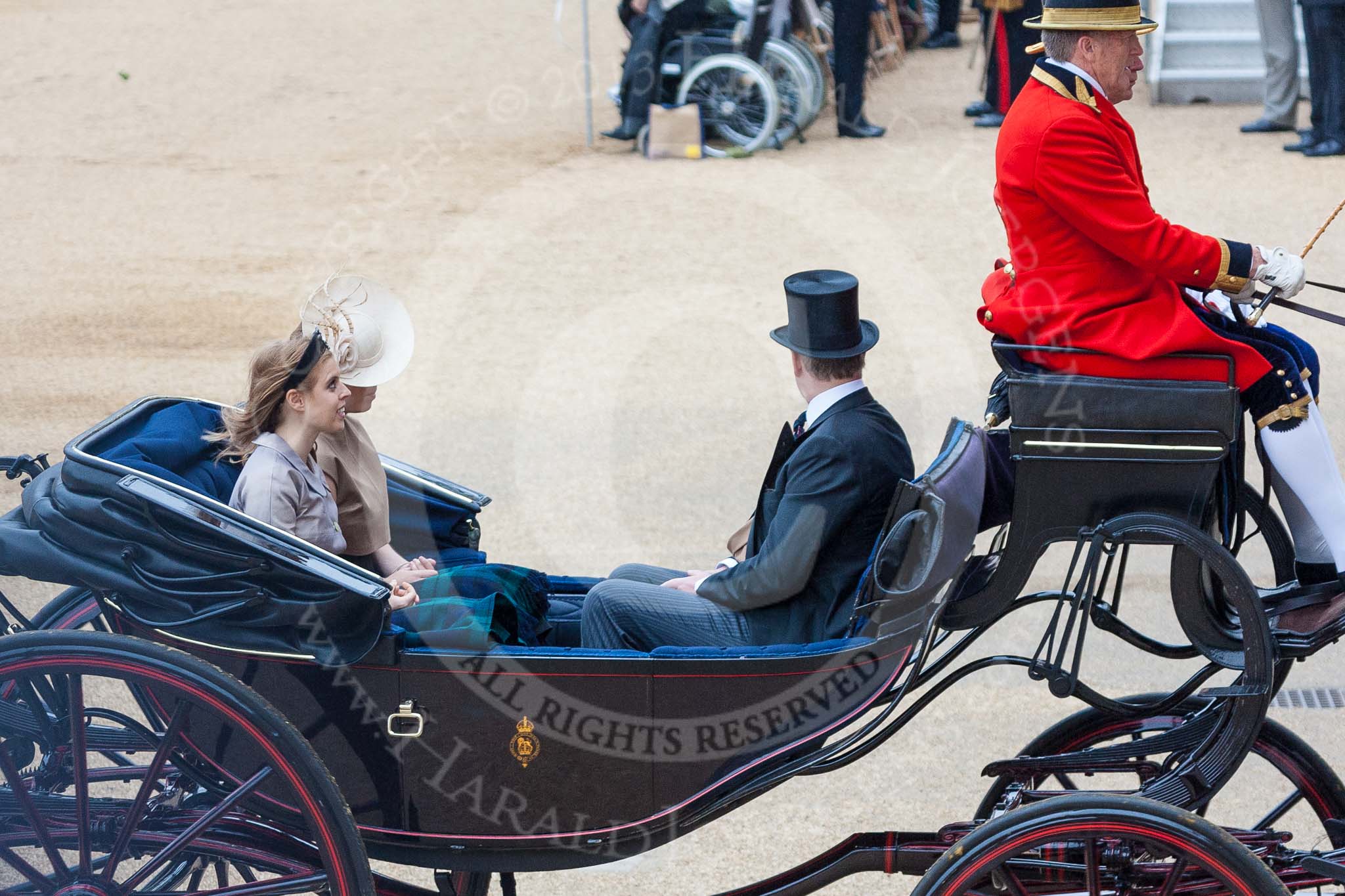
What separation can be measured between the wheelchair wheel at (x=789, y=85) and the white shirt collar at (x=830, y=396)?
7.05m

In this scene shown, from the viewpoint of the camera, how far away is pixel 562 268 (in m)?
7.42

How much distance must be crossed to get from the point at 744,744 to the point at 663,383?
369 cm

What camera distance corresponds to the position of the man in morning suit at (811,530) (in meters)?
2.61

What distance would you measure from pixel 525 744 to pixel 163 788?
88cm

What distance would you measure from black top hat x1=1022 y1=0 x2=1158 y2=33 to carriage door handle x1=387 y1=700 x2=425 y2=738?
171 centimetres

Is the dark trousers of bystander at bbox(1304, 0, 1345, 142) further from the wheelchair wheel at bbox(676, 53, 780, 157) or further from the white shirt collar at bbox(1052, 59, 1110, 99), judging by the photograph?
the white shirt collar at bbox(1052, 59, 1110, 99)

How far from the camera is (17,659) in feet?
7.41

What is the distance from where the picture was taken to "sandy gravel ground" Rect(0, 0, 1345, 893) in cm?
416

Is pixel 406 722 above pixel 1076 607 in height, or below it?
below

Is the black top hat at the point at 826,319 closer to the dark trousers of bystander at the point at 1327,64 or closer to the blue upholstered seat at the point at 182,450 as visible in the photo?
the blue upholstered seat at the point at 182,450

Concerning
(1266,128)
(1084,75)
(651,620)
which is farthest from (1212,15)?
(651,620)

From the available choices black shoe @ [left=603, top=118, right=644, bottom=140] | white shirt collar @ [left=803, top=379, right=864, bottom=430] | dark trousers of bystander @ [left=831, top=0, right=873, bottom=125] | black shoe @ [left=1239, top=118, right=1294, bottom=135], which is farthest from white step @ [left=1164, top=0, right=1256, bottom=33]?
white shirt collar @ [left=803, top=379, right=864, bottom=430]

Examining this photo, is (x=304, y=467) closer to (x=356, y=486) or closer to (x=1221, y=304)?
(x=356, y=486)

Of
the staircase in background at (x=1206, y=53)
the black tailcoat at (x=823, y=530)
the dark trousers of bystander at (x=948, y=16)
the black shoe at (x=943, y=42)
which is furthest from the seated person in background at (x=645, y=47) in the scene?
the black tailcoat at (x=823, y=530)
